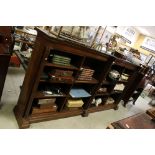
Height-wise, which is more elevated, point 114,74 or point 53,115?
point 114,74

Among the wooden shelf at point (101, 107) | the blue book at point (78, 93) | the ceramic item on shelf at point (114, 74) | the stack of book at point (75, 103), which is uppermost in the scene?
the ceramic item on shelf at point (114, 74)

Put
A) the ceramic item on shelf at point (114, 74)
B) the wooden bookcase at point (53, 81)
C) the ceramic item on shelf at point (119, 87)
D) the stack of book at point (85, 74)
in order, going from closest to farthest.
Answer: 1. the wooden bookcase at point (53, 81)
2. the stack of book at point (85, 74)
3. the ceramic item on shelf at point (114, 74)
4. the ceramic item on shelf at point (119, 87)

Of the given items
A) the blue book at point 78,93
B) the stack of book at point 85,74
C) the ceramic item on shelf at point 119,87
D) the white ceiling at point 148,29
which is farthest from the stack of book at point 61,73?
the white ceiling at point 148,29

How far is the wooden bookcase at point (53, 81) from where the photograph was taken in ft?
7.16

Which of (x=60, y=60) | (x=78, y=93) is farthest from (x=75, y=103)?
(x=60, y=60)

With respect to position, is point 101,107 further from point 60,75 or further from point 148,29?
→ point 148,29

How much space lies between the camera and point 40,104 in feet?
8.81

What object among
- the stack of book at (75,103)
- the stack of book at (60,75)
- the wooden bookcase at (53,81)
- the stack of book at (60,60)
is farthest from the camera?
the stack of book at (75,103)

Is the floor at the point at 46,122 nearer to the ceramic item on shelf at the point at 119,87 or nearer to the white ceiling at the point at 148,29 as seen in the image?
the ceramic item on shelf at the point at 119,87

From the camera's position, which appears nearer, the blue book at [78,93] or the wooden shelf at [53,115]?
the wooden shelf at [53,115]

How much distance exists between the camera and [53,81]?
8.27 feet

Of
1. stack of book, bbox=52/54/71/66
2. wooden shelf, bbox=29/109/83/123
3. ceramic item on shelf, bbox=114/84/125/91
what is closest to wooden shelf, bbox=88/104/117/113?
wooden shelf, bbox=29/109/83/123

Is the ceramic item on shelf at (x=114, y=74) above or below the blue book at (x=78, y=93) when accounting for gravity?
above
